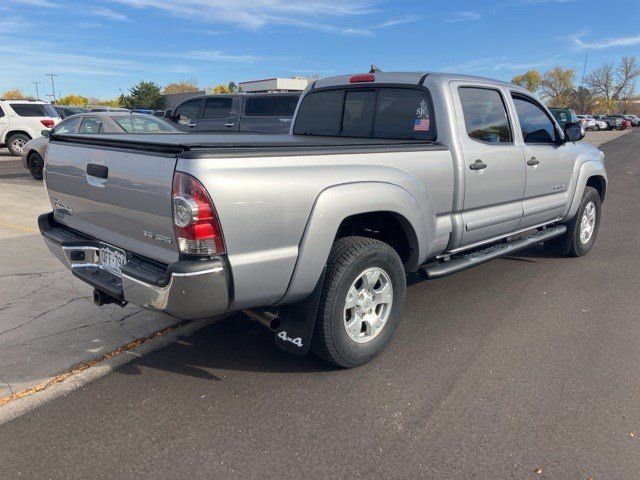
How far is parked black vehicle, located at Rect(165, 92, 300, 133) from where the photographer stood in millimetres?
12812

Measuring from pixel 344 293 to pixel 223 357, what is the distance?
3.44ft

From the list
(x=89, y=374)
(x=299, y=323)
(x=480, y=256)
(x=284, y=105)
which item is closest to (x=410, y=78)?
(x=480, y=256)

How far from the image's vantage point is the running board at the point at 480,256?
3.95 m

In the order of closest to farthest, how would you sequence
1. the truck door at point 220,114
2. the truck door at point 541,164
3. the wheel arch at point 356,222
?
the wheel arch at point 356,222 → the truck door at point 541,164 → the truck door at point 220,114

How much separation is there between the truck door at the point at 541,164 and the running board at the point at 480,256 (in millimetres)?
156

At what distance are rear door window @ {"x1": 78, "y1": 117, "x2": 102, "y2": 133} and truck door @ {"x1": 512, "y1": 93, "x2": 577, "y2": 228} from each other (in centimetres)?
812

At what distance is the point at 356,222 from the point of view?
3.52 meters

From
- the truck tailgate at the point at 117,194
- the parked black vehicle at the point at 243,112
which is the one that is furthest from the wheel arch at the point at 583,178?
the parked black vehicle at the point at 243,112

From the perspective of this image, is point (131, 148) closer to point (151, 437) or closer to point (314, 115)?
point (151, 437)

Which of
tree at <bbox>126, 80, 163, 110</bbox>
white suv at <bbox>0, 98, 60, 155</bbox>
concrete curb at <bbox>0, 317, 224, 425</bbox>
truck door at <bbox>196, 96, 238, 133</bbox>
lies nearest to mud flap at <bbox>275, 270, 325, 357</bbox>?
concrete curb at <bbox>0, 317, 224, 425</bbox>

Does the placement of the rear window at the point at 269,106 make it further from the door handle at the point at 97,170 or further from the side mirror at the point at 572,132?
the door handle at the point at 97,170

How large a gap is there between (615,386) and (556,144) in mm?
2736

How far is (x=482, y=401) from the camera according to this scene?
121 inches

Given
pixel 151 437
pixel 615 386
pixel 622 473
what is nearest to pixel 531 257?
pixel 615 386
